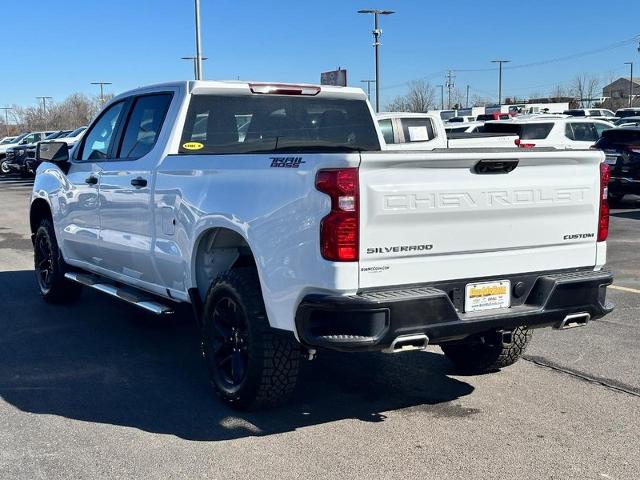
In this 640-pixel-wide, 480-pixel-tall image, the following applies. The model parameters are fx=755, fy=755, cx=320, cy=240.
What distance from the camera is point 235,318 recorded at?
462 cm

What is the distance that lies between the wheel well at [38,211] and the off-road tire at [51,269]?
0.09m

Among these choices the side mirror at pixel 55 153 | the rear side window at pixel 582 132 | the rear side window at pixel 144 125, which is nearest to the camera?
the rear side window at pixel 144 125

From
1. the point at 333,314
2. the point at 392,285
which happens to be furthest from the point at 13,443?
the point at 392,285

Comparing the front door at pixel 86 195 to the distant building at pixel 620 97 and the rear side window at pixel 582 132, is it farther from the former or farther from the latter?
the distant building at pixel 620 97

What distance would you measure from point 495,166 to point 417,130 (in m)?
12.2

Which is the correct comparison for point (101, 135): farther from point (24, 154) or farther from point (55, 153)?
point (24, 154)

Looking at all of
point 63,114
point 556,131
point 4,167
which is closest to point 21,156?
point 4,167

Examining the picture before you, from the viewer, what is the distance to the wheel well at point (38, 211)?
25.8 feet

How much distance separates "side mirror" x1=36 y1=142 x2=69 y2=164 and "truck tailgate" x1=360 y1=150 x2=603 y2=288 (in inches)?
168

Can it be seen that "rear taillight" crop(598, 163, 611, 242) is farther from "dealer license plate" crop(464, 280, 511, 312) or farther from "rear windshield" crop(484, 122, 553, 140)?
"rear windshield" crop(484, 122, 553, 140)

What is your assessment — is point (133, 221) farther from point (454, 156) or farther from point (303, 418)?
point (454, 156)

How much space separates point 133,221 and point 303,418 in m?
2.18

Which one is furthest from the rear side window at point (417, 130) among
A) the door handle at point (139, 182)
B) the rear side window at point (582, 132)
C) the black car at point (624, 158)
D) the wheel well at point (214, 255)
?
the wheel well at point (214, 255)

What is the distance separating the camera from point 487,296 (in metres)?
4.19
